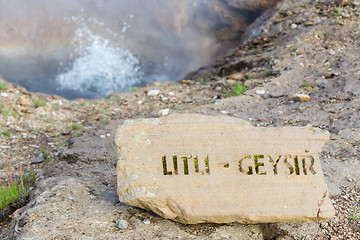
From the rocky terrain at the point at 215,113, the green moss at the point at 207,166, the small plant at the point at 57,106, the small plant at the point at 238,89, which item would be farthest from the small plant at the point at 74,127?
the green moss at the point at 207,166

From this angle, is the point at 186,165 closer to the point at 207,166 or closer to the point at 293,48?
the point at 207,166

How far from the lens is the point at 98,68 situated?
7367 mm

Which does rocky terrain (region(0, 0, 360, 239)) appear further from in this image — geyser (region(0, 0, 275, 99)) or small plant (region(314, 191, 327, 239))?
geyser (region(0, 0, 275, 99))

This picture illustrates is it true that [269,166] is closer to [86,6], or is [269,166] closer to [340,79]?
[340,79]

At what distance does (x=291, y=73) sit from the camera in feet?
16.0

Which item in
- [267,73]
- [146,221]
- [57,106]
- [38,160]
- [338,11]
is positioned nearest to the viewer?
[146,221]

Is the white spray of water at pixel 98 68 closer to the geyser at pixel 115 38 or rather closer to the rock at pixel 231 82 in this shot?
the geyser at pixel 115 38

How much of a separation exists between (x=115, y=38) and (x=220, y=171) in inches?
254

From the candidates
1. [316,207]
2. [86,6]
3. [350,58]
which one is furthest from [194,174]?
[86,6]

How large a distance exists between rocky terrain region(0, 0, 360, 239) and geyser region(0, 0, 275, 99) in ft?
3.00

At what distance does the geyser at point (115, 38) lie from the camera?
725cm

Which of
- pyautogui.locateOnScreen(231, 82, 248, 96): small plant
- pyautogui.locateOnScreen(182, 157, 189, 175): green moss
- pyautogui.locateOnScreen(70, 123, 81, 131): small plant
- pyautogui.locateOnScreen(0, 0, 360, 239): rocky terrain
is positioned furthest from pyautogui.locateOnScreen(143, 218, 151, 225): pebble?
pyautogui.locateOnScreen(231, 82, 248, 96): small plant

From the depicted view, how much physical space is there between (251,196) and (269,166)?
229mm

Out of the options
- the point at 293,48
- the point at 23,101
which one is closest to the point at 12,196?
the point at 23,101
